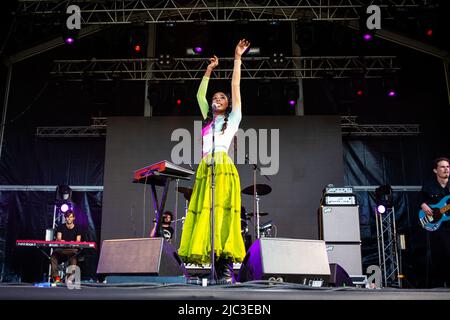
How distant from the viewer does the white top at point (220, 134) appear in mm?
3426

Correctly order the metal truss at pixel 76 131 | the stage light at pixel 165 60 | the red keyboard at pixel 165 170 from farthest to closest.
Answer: the metal truss at pixel 76 131, the stage light at pixel 165 60, the red keyboard at pixel 165 170

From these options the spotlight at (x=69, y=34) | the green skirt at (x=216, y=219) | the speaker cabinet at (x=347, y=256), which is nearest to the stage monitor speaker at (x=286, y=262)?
the green skirt at (x=216, y=219)

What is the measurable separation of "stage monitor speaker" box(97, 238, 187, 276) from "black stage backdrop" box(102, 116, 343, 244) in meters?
5.54

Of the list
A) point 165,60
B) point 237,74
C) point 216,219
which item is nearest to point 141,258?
point 216,219

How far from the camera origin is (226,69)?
9234 mm

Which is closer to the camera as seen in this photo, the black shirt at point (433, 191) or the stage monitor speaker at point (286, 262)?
the stage monitor speaker at point (286, 262)

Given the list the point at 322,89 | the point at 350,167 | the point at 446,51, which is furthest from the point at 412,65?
the point at 350,167

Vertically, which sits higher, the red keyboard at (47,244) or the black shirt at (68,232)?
the black shirt at (68,232)

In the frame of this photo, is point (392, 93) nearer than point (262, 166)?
No

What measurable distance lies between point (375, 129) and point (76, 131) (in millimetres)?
6535

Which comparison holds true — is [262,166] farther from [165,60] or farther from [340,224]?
[165,60]

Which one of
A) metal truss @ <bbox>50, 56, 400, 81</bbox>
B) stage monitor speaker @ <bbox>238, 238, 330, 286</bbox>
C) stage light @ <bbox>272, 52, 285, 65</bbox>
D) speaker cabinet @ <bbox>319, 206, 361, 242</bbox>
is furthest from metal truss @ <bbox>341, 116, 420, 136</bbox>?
stage monitor speaker @ <bbox>238, 238, 330, 286</bbox>

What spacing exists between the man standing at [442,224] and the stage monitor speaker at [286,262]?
2170 millimetres

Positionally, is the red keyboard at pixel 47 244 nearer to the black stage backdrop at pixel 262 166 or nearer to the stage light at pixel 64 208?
the black stage backdrop at pixel 262 166
